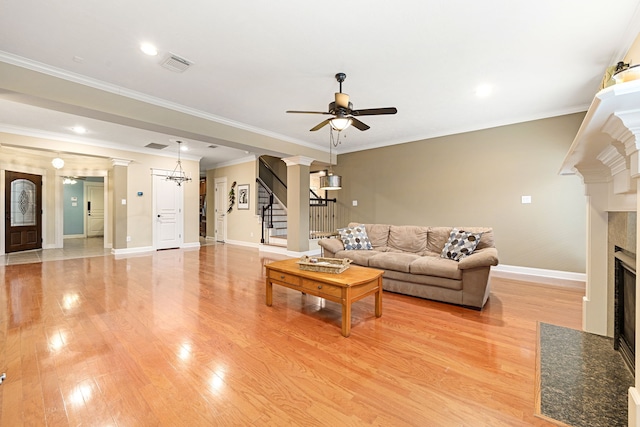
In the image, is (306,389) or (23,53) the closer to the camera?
(306,389)

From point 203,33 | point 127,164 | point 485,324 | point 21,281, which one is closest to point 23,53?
point 203,33

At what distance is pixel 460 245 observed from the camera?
3.76 m

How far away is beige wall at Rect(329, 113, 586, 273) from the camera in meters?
4.50

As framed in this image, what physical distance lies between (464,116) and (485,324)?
3507 millimetres

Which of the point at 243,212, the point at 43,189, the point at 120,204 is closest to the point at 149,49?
the point at 120,204

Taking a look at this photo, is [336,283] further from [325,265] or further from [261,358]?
[261,358]

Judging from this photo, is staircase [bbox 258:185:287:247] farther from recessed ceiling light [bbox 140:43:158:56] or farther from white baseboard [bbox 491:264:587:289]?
recessed ceiling light [bbox 140:43:158:56]

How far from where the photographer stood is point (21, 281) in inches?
170

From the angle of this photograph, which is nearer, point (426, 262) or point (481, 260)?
point (481, 260)

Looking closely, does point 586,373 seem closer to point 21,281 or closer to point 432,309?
point 432,309

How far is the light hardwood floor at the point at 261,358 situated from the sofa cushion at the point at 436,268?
37 centimetres

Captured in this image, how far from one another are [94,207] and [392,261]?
12169 mm

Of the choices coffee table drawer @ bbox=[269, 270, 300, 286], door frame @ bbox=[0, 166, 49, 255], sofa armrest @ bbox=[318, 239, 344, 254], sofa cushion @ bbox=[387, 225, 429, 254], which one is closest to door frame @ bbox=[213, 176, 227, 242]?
door frame @ bbox=[0, 166, 49, 255]

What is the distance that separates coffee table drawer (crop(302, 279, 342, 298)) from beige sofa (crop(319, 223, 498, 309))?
139cm
